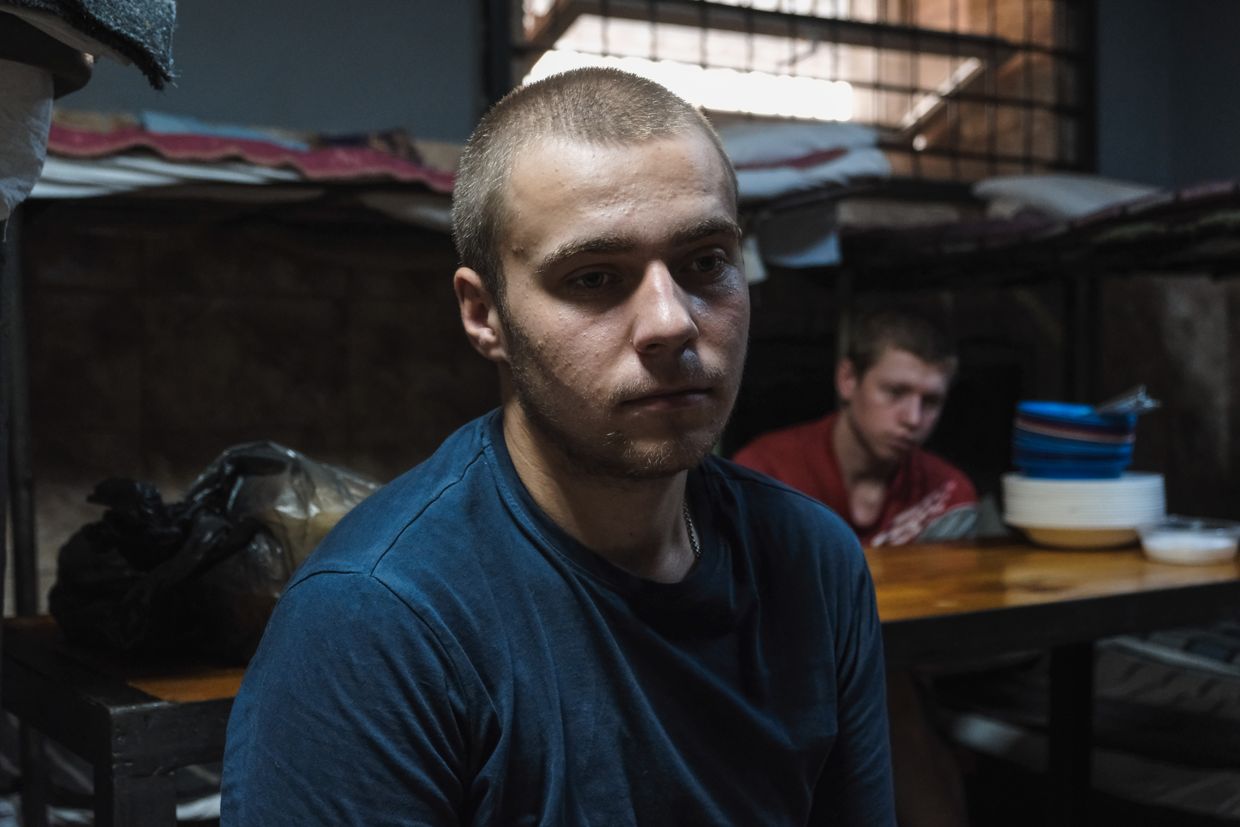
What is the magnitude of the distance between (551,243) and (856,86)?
13.9 feet

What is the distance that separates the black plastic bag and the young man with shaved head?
36 cm

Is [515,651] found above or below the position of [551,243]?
below

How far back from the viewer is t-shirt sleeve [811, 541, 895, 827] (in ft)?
4.21

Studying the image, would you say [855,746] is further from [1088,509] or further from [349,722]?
[1088,509]

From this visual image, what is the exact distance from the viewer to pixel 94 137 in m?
2.33

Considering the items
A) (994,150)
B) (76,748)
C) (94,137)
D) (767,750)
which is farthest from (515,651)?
(994,150)

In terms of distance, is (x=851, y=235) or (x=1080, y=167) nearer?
(x=851, y=235)

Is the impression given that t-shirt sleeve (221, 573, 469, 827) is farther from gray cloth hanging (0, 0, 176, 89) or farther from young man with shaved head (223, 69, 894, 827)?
gray cloth hanging (0, 0, 176, 89)

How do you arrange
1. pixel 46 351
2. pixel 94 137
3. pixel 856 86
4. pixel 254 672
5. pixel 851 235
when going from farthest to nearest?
pixel 856 86, pixel 851 235, pixel 46 351, pixel 94 137, pixel 254 672

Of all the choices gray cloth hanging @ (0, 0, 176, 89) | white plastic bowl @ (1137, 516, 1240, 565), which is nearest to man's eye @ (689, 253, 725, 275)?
Answer: gray cloth hanging @ (0, 0, 176, 89)

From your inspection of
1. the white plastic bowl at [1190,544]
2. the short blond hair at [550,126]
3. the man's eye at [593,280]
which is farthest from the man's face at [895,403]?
the man's eye at [593,280]

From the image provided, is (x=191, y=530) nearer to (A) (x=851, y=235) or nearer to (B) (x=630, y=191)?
(B) (x=630, y=191)

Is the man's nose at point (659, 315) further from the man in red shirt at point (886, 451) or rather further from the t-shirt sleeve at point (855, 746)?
the man in red shirt at point (886, 451)

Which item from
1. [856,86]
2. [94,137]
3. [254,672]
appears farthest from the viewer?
[856,86]
